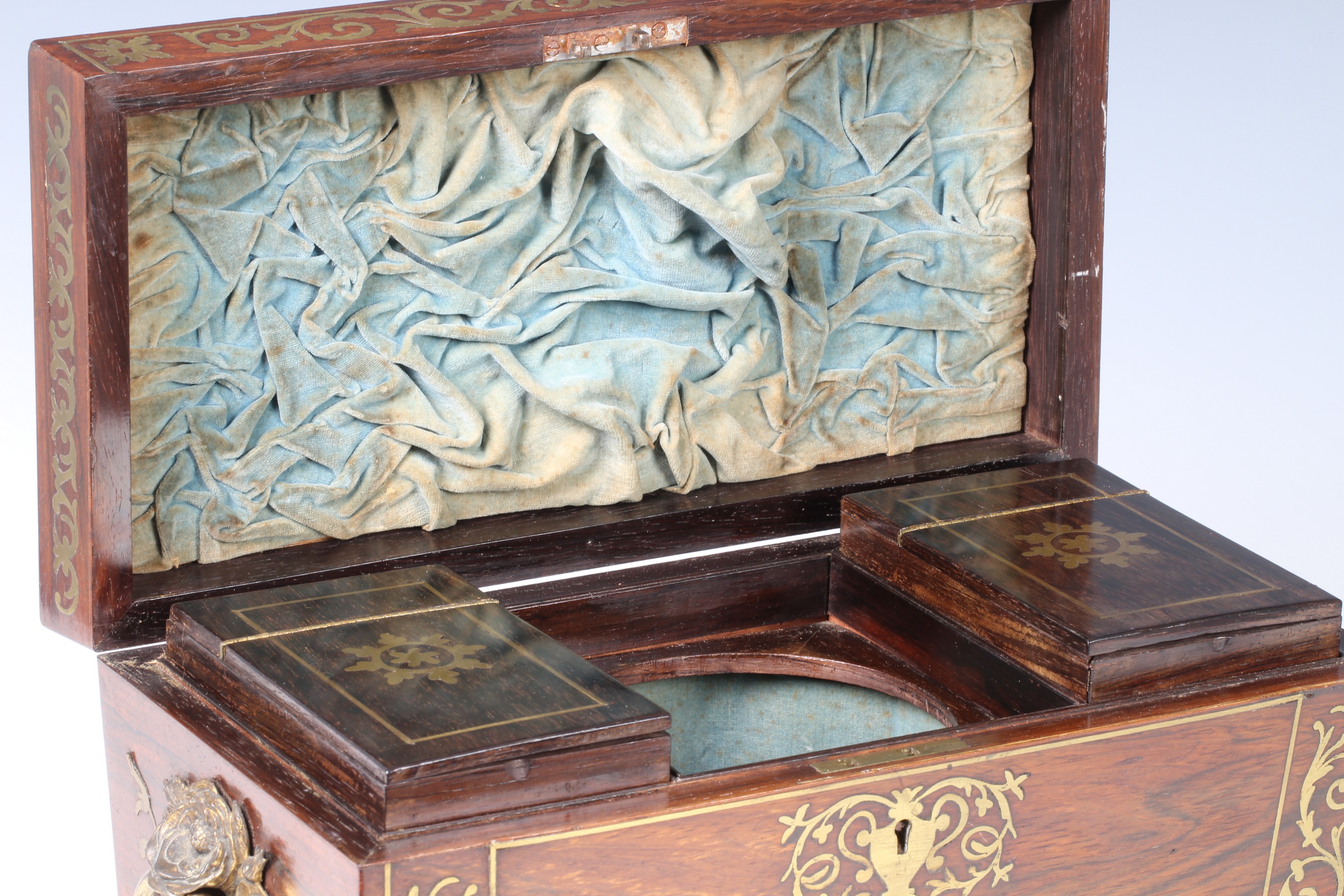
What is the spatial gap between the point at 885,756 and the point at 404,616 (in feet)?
1.92

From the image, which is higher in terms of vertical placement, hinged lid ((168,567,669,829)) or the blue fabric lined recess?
hinged lid ((168,567,669,829))

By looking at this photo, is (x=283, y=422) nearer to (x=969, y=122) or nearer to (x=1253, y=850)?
(x=969, y=122)

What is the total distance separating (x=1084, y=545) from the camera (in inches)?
109

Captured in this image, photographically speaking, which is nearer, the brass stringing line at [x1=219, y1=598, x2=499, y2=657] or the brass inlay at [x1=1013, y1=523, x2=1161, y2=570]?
the brass stringing line at [x1=219, y1=598, x2=499, y2=657]

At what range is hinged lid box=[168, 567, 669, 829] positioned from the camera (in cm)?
216

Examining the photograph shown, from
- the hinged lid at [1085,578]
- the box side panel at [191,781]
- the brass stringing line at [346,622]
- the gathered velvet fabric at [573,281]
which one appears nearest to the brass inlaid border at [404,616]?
the brass stringing line at [346,622]

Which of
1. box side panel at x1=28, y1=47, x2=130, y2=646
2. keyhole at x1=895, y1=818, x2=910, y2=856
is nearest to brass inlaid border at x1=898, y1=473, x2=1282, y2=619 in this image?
keyhole at x1=895, y1=818, x2=910, y2=856

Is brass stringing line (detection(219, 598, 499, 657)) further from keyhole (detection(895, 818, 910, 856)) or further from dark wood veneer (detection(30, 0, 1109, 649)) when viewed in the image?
keyhole (detection(895, 818, 910, 856))

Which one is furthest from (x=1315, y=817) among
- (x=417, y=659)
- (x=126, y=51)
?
(x=126, y=51)

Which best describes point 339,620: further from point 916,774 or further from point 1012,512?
point 1012,512

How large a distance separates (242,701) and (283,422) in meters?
0.46

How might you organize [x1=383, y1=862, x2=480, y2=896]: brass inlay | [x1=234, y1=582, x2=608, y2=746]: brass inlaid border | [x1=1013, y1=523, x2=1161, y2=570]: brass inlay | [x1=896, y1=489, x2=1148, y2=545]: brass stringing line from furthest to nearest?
[x1=896, y1=489, x2=1148, y2=545]: brass stringing line → [x1=1013, y1=523, x2=1161, y2=570]: brass inlay → [x1=234, y1=582, x2=608, y2=746]: brass inlaid border → [x1=383, y1=862, x2=480, y2=896]: brass inlay

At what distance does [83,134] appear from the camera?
2.34m

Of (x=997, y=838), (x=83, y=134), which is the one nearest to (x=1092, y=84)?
(x=997, y=838)
